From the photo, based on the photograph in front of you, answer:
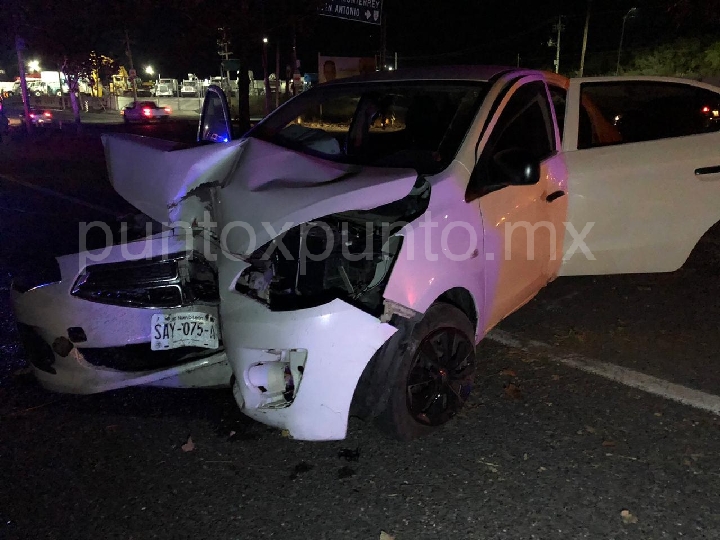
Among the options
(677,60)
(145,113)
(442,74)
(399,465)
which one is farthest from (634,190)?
(677,60)

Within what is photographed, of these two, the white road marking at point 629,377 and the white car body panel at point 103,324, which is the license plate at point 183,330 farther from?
the white road marking at point 629,377

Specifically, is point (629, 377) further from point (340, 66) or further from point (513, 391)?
point (340, 66)

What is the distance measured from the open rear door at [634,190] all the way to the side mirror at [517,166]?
95cm

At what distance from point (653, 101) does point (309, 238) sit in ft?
A: 12.4

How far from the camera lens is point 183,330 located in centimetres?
310

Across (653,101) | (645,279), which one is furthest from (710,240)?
(653,101)

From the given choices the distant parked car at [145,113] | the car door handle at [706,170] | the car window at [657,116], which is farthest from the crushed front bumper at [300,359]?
the distant parked car at [145,113]

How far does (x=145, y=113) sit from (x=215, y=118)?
3119 cm

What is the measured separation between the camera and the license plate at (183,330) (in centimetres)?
309

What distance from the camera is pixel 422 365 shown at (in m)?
3.13

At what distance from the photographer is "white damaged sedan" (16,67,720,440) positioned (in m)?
2.78

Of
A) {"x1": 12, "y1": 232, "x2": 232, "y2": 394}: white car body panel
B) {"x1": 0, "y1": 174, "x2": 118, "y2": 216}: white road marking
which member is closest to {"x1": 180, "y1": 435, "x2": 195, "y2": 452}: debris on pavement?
{"x1": 12, "y1": 232, "x2": 232, "y2": 394}: white car body panel

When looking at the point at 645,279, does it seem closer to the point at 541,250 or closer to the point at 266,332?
the point at 541,250

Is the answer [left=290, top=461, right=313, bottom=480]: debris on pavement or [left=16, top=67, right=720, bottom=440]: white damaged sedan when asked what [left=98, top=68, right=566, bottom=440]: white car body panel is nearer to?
[left=16, top=67, right=720, bottom=440]: white damaged sedan
